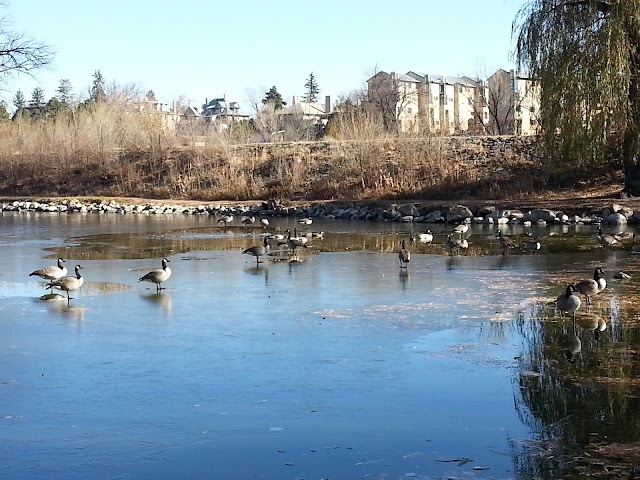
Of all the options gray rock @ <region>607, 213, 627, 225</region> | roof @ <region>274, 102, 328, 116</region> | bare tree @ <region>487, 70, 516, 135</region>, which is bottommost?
gray rock @ <region>607, 213, 627, 225</region>

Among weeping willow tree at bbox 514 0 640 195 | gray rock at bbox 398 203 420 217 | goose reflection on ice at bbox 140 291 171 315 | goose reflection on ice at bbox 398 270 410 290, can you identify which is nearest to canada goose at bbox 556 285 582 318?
goose reflection on ice at bbox 398 270 410 290

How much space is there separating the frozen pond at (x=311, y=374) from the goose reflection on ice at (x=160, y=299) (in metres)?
0.07

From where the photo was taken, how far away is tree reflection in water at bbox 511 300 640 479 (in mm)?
5984

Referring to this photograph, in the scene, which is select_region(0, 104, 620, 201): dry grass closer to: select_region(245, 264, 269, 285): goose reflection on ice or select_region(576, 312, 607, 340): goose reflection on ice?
select_region(245, 264, 269, 285): goose reflection on ice

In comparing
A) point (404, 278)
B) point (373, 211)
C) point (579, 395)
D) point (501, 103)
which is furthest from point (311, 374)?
point (501, 103)

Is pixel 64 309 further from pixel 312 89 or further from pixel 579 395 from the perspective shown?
pixel 312 89

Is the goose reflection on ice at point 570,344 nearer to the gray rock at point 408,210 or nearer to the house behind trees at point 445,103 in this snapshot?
the gray rock at point 408,210

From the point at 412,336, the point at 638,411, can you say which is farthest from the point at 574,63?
the point at 638,411

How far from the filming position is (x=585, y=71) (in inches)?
1006

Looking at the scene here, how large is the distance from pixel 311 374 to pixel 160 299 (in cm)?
542

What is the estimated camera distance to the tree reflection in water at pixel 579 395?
5984mm

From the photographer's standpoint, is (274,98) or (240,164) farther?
(274,98)

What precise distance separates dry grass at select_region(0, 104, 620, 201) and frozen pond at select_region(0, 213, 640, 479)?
2251 centimetres

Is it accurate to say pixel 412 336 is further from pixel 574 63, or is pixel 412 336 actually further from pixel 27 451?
pixel 574 63
